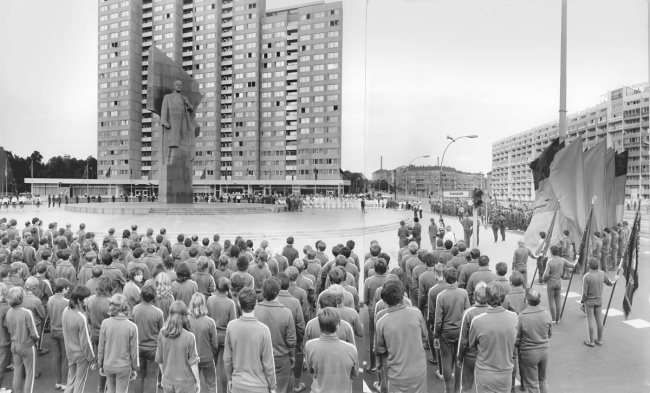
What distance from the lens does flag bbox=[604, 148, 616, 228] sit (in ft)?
42.5

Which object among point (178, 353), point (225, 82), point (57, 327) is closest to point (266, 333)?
point (178, 353)

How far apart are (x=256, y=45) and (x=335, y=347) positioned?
333ft

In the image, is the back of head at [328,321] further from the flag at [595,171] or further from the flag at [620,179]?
the flag at [620,179]

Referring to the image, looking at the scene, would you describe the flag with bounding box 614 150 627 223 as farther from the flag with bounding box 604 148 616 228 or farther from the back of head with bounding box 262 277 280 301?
the back of head with bounding box 262 277 280 301

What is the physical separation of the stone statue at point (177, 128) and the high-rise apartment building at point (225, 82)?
59.8m

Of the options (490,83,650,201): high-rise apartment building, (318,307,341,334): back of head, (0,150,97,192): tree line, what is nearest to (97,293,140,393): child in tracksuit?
(318,307,341,334): back of head

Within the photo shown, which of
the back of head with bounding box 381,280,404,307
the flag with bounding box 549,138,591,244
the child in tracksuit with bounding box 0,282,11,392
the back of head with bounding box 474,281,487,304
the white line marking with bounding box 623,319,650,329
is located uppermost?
the flag with bounding box 549,138,591,244

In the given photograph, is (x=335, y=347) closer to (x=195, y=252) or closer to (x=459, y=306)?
(x=459, y=306)

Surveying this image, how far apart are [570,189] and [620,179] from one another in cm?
369

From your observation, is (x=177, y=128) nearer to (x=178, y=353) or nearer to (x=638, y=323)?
(x=178, y=353)

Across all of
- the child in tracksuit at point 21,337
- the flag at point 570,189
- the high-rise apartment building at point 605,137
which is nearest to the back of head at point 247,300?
the child in tracksuit at point 21,337

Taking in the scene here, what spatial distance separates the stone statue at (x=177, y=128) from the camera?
108 feet

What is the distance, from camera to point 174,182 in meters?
34.1

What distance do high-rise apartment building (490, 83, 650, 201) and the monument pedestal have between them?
27.0m
